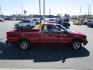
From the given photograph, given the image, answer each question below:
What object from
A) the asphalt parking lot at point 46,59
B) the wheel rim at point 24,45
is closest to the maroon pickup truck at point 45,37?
the wheel rim at point 24,45

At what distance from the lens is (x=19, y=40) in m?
12.3

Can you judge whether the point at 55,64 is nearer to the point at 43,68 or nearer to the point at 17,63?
the point at 43,68

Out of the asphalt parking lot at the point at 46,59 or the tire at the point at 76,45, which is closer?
the asphalt parking lot at the point at 46,59

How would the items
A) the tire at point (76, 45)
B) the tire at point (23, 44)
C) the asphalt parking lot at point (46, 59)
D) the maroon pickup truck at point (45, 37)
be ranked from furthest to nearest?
the tire at point (76, 45), the tire at point (23, 44), the maroon pickup truck at point (45, 37), the asphalt parking lot at point (46, 59)

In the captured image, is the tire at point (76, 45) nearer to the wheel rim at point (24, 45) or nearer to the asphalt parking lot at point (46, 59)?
the asphalt parking lot at point (46, 59)

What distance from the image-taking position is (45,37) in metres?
12.3

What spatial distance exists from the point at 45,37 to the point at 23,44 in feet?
4.70

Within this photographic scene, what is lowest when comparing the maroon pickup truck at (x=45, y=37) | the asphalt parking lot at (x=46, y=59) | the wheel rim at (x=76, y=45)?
the asphalt parking lot at (x=46, y=59)

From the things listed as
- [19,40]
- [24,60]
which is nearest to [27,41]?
[19,40]

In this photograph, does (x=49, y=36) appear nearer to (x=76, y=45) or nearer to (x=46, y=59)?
(x=76, y=45)

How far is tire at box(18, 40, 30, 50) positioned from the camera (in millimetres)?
12359

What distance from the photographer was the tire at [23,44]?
12359mm

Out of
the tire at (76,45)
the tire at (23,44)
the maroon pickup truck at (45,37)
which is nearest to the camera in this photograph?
the maroon pickup truck at (45,37)

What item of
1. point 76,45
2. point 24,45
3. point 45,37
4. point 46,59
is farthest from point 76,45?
point 24,45
